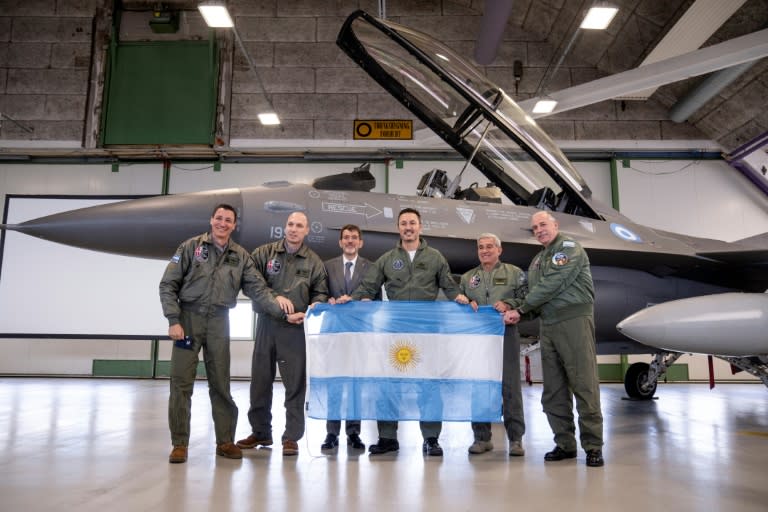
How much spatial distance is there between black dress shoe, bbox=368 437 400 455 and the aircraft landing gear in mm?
6036

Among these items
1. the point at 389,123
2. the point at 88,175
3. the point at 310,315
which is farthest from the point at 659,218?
the point at 88,175

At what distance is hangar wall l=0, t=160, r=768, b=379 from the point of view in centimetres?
1338

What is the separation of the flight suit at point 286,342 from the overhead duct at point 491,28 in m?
8.06

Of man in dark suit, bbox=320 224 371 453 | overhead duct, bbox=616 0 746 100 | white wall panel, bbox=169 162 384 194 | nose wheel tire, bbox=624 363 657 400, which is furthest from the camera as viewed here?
white wall panel, bbox=169 162 384 194

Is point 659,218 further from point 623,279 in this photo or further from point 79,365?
point 79,365

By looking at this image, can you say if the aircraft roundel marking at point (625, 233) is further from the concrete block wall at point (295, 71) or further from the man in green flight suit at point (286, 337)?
the concrete block wall at point (295, 71)

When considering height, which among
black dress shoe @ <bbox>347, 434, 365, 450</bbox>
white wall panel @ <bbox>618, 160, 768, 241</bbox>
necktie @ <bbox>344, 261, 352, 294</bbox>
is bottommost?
black dress shoe @ <bbox>347, 434, 365, 450</bbox>

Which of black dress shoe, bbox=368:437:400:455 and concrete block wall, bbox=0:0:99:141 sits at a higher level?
concrete block wall, bbox=0:0:99:141

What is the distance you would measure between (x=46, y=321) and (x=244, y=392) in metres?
6.35

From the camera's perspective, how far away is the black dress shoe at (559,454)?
12.6 feet

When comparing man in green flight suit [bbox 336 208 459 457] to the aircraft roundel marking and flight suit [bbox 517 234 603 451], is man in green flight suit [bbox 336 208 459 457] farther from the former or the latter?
the aircraft roundel marking

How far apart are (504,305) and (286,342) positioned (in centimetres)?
176

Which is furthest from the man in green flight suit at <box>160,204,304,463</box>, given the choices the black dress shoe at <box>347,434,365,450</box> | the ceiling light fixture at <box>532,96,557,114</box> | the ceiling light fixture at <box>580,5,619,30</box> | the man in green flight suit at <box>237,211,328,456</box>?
the ceiling light fixture at <box>532,96,557,114</box>

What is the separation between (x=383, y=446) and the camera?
13.1 feet
